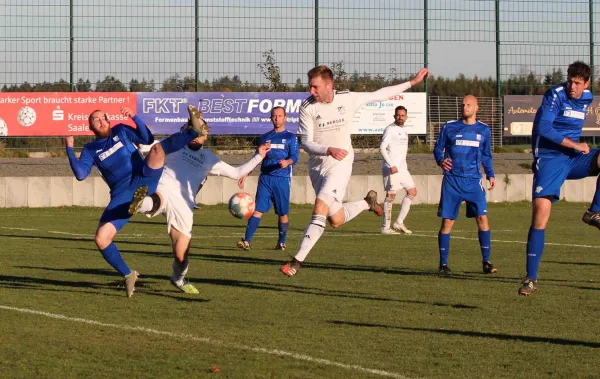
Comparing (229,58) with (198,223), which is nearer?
(198,223)

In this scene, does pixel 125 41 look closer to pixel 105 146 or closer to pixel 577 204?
pixel 577 204

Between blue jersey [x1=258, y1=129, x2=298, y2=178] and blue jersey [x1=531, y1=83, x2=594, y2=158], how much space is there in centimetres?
664

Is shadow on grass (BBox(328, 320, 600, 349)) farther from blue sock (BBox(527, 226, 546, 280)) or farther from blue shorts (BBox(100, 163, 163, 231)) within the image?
blue shorts (BBox(100, 163, 163, 231))

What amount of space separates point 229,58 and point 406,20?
4.73 metres

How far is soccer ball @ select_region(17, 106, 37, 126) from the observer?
28.9 meters

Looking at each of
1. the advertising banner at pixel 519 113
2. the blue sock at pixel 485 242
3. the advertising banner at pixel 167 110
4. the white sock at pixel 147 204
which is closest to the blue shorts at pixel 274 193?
the blue sock at pixel 485 242

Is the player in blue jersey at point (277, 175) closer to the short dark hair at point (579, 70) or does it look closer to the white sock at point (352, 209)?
the white sock at point (352, 209)

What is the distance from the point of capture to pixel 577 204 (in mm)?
29703

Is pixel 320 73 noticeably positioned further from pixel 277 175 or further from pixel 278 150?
pixel 277 175

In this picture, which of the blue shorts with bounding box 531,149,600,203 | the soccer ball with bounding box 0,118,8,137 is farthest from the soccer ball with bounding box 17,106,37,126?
the blue shorts with bounding box 531,149,600,203

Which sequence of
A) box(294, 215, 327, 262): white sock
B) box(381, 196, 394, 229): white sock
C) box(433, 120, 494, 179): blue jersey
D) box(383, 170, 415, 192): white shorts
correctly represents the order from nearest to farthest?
box(294, 215, 327, 262): white sock
box(433, 120, 494, 179): blue jersey
box(381, 196, 394, 229): white sock
box(383, 170, 415, 192): white shorts

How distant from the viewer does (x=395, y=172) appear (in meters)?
20.1

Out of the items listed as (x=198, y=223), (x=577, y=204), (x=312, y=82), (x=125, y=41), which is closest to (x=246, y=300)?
(x=312, y=82)

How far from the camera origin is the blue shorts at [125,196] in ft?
36.3
